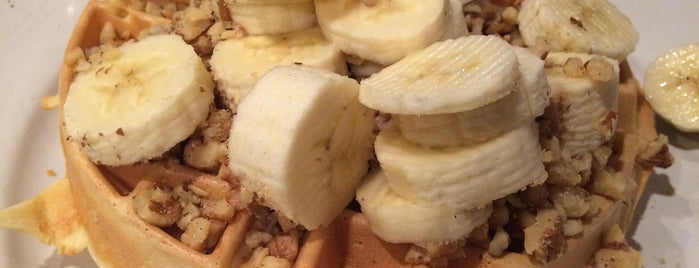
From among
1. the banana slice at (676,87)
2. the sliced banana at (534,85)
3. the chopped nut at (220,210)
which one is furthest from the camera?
the banana slice at (676,87)

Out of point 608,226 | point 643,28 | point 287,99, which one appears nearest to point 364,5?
point 287,99

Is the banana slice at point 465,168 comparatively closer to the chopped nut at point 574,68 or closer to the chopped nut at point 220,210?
the chopped nut at point 574,68

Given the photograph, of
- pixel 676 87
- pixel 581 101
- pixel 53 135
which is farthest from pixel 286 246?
pixel 676 87

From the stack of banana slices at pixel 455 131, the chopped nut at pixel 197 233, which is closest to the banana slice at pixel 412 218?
the stack of banana slices at pixel 455 131

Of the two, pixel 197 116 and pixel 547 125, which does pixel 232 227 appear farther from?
pixel 547 125

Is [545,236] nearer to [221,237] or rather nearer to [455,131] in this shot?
[455,131]

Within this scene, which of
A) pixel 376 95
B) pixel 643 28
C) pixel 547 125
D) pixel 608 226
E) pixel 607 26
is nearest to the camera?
pixel 376 95
